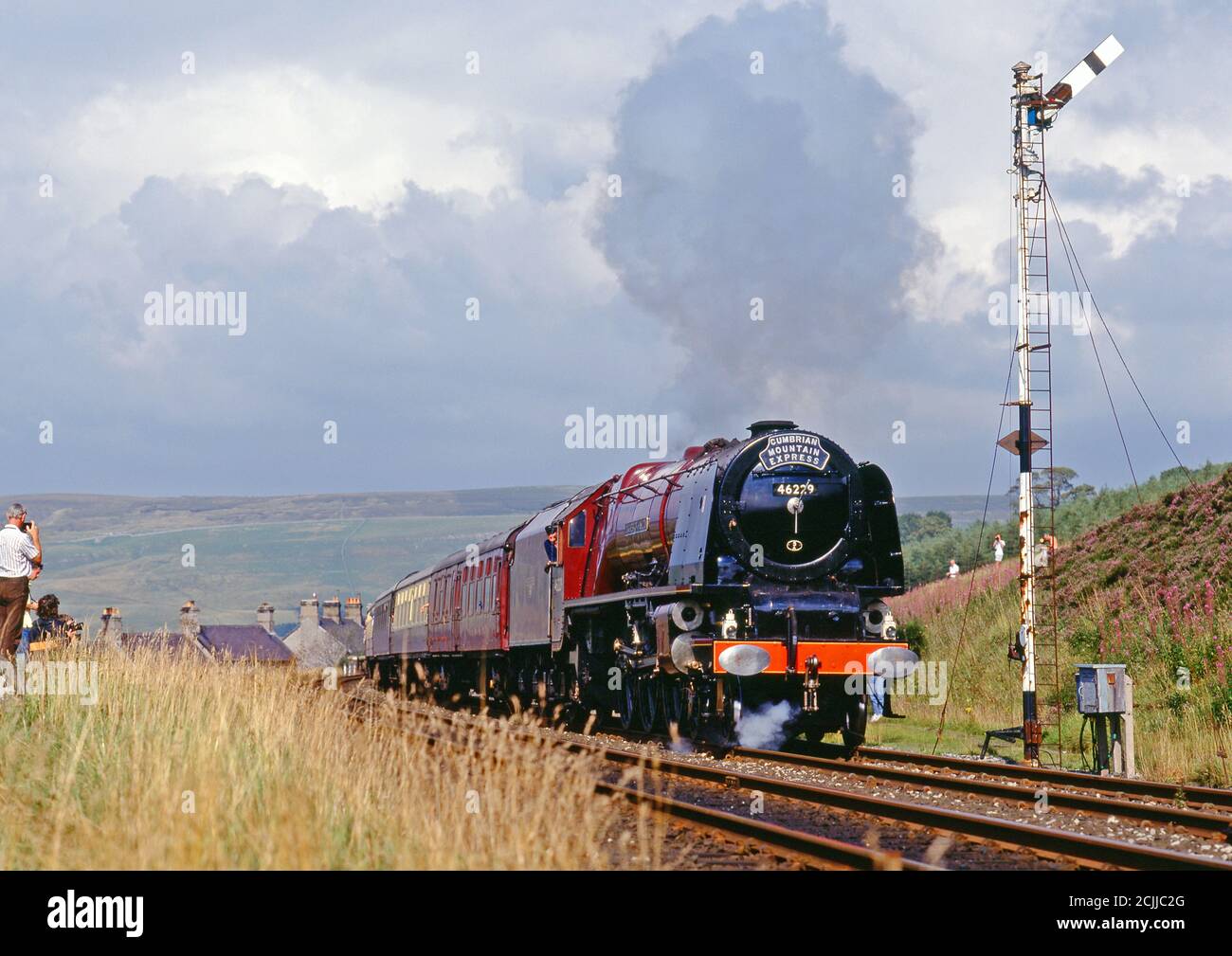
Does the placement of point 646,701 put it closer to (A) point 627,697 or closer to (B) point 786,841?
(A) point 627,697

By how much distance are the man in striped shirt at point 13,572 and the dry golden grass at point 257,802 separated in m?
2.86

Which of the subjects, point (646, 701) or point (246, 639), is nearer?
point (646, 701)

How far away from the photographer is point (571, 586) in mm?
20516

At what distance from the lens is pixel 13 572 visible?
14.6 m

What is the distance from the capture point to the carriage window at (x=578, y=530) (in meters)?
20.8

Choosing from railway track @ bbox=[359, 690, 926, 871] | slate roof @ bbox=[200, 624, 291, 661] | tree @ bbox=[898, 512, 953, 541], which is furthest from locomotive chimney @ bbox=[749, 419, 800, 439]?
tree @ bbox=[898, 512, 953, 541]

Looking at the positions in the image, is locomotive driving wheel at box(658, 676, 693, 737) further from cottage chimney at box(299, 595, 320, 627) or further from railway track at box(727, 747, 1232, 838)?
cottage chimney at box(299, 595, 320, 627)

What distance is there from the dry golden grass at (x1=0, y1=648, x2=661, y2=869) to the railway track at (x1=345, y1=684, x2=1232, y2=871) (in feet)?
2.28

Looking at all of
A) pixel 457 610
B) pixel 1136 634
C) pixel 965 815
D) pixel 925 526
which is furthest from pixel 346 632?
pixel 965 815

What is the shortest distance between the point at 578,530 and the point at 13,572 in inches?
336

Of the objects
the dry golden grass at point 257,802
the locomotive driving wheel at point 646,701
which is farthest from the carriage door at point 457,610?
the dry golden grass at point 257,802
